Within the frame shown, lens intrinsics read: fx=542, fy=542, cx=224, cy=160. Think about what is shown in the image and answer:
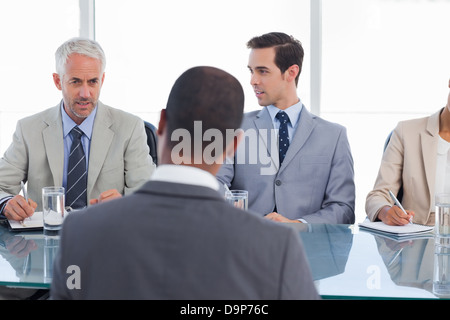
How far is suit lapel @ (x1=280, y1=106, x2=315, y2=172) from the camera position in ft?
9.60

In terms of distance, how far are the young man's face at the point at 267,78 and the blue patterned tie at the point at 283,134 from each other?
0.09 m

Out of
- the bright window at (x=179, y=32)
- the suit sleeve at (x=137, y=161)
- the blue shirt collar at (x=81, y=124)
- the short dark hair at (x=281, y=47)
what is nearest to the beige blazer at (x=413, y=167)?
the short dark hair at (x=281, y=47)

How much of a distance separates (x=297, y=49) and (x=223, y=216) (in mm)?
2425

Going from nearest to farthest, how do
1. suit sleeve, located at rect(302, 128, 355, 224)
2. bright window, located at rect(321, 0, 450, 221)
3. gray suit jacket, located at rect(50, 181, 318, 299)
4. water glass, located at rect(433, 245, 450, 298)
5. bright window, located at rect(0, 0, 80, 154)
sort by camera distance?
gray suit jacket, located at rect(50, 181, 318, 299) → water glass, located at rect(433, 245, 450, 298) → suit sleeve, located at rect(302, 128, 355, 224) → bright window, located at rect(321, 0, 450, 221) → bright window, located at rect(0, 0, 80, 154)

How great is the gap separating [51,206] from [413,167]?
5.87ft

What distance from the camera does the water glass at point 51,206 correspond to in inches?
81.3

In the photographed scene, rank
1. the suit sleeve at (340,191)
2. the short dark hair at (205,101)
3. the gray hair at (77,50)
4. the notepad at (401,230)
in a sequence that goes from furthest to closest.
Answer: the gray hair at (77,50) → the suit sleeve at (340,191) → the notepad at (401,230) → the short dark hair at (205,101)

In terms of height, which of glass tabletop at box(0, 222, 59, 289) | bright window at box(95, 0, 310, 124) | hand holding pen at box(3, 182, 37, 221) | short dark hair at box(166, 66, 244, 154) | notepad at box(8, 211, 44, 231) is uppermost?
bright window at box(95, 0, 310, 124)

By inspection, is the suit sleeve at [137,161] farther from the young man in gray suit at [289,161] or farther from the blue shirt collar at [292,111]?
the blue shirt collar at [292,111]

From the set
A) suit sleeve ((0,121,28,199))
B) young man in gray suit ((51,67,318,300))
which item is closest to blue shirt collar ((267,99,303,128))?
suit sleeve ((0,121,28,199))

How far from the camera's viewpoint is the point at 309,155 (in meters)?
2.93

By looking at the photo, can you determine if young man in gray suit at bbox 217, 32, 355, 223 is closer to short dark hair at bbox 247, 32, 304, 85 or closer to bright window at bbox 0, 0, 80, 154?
short dark hair at bbox 247, 32, 304, 85

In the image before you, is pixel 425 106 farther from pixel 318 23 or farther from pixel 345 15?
pixel 318 23

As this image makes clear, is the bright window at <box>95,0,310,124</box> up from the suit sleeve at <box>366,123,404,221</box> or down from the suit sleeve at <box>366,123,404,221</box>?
up
